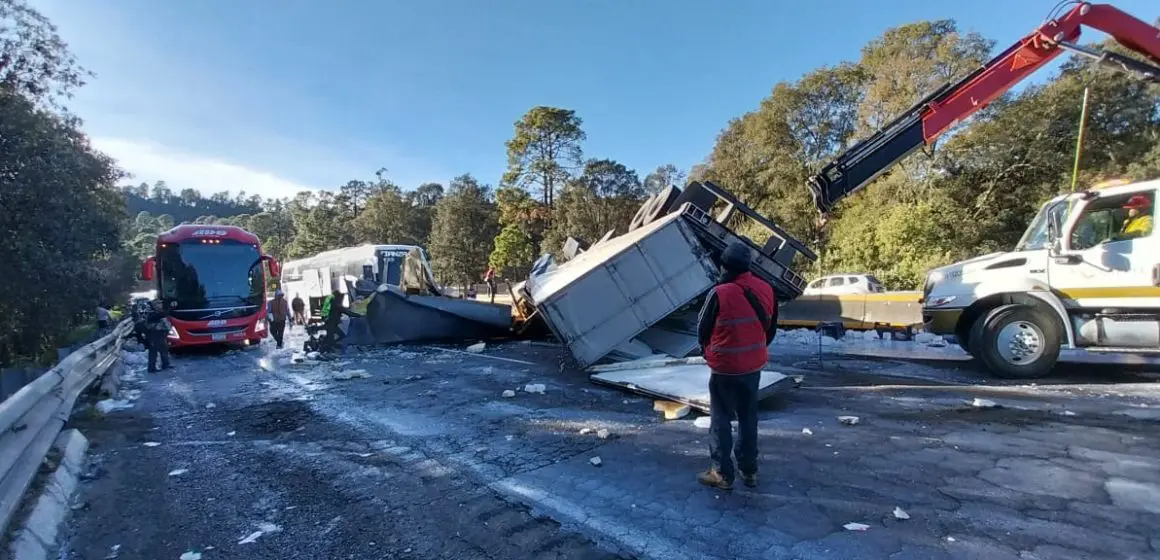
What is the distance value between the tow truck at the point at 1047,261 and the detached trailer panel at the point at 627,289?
2324 millimetres

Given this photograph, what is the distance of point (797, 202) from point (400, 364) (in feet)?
76.6

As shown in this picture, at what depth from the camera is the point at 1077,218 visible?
6.72 metres

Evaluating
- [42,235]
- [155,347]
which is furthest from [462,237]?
[155,347]

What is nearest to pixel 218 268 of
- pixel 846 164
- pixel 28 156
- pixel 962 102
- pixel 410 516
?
pixel 28 156

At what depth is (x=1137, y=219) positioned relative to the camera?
6449 mm

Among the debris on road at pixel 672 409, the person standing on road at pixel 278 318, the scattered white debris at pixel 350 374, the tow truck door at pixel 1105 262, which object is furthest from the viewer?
the person standing on road at pixel 278 318

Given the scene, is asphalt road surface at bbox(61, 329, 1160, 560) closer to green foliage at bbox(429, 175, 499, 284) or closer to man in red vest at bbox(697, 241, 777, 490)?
man in red vest at bbox(697, 241, 777, 490)

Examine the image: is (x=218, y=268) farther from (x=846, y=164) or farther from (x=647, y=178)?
(x=647, y=178)

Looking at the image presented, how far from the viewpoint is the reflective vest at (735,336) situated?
346cm

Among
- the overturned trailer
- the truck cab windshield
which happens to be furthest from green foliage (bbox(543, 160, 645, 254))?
the truck cab windshield

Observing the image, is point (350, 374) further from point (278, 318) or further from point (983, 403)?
point (983, 403)

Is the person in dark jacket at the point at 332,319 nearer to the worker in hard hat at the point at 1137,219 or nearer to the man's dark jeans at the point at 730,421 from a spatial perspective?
the man's dark jeans at the point at 730,421

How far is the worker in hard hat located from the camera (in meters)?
6.34

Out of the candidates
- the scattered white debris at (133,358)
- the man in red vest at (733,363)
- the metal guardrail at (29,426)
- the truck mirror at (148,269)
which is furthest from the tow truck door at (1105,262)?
the scattered white debris at (133,358)
